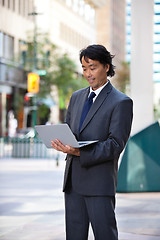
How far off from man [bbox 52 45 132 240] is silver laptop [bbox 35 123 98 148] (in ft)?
0.14

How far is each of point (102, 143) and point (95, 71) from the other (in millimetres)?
500

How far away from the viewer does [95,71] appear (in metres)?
3.90

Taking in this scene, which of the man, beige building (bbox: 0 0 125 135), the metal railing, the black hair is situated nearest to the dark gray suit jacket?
the man

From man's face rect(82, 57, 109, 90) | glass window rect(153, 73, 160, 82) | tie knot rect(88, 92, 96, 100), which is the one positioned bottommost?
tie knot rect(88, 92, 96, 100)

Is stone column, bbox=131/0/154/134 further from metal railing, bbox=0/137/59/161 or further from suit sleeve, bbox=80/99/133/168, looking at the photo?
metal railing, bbox=0/137/59/161

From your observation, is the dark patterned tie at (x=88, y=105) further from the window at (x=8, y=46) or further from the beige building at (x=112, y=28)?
the beige building at (x=112, y=28)

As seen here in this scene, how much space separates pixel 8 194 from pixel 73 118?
7670mm

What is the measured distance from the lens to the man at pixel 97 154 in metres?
3.82

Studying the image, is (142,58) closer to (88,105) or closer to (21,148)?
(88,105)

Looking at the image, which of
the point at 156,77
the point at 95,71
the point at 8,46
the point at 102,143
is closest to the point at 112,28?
the point at 8,46

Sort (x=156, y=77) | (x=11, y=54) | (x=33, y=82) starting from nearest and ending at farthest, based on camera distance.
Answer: (x=156, y=77), (x=33, y=82), (x=11, y=54)

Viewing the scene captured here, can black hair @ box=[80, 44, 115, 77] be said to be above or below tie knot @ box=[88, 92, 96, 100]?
above

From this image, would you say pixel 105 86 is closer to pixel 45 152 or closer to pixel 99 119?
pixel 99 119

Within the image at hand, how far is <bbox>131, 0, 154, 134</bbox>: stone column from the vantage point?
10.8m
